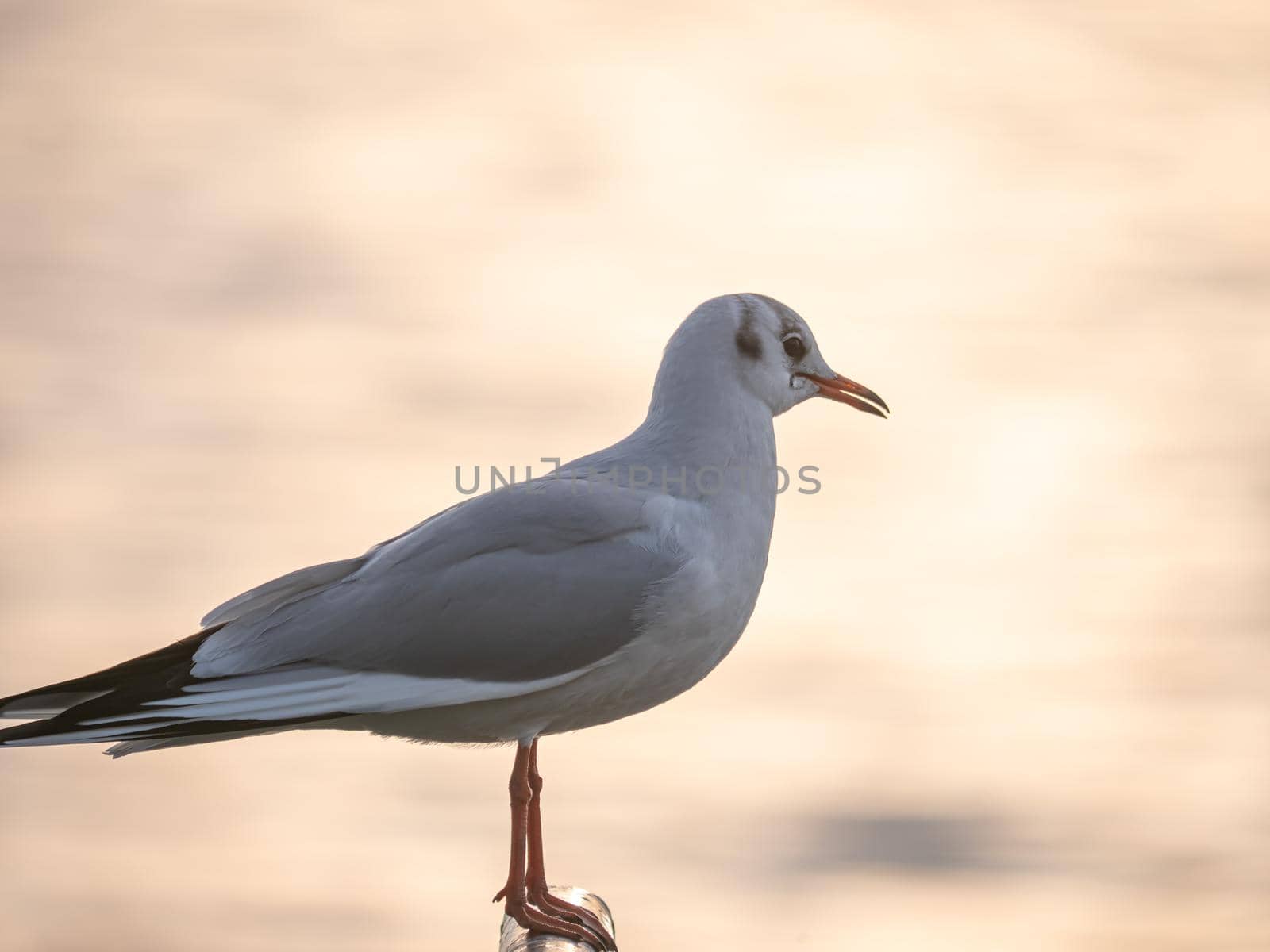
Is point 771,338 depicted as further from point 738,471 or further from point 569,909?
point 569,909

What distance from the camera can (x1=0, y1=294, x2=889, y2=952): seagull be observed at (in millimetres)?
3795

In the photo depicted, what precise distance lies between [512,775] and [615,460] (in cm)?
82

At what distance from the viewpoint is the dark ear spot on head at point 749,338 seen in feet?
13.9

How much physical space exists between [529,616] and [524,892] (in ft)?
2.18

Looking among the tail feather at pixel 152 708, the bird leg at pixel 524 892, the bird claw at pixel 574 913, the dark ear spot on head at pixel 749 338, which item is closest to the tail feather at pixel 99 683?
the tail feather at pixel 152 708

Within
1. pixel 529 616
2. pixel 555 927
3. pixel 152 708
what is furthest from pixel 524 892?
pixel 152 708

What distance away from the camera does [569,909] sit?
4078 millimetres

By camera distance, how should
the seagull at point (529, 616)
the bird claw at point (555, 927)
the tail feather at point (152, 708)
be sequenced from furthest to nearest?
the bird claw at point (555, 927)
the seagull at point (529, 616)
the tail feather at point (152, 708)

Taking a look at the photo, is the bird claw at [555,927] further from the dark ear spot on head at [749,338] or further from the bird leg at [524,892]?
the dark ear spot on head at [749,338]

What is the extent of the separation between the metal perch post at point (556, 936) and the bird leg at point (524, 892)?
3 cm

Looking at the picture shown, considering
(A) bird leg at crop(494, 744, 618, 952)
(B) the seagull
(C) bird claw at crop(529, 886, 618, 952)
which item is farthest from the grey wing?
(C) bird claw at crop(529, 886, 618, 952)

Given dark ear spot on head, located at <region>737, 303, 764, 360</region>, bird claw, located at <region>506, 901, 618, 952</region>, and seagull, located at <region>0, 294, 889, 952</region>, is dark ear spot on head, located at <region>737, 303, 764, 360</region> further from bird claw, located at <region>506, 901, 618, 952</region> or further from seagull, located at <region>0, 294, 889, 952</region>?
bird claw, located at <region>506, 901, 618, 952</region>

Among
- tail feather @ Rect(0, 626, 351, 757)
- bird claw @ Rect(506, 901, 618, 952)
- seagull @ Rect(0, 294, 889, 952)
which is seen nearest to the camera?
tail feather @ Rect(0, 626, 351, 757)

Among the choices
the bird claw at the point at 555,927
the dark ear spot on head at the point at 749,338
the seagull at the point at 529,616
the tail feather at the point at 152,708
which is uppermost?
the dark ear spot on head at the point at 749,338
